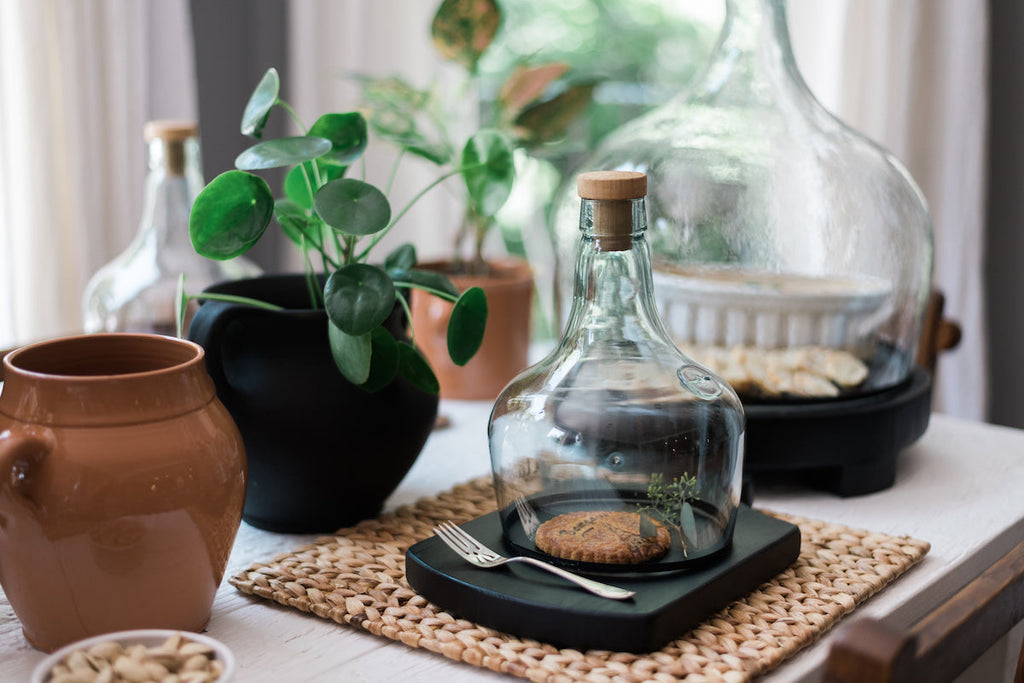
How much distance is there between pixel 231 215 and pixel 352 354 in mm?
109

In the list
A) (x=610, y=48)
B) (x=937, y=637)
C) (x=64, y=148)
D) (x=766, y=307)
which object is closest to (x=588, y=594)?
(x=937, y=637)

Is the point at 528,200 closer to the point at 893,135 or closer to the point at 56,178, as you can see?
the point at 893,135

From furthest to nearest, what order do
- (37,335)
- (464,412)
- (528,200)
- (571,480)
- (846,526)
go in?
(528,200) < (37,335) < (464,412) < (846,526) < (571,480)

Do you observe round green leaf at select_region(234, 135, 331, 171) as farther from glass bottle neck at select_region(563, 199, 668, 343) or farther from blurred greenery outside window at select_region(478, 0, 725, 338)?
blurred greenery outside window at select_region(478, 0, 725, 338)

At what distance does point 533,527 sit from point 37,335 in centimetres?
80

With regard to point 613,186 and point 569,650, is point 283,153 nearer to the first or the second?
point 613,186

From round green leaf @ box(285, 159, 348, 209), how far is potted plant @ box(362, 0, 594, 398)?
24 centimetres

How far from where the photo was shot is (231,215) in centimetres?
61

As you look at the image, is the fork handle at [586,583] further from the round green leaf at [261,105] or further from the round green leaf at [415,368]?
the round green leaf at [261,105]

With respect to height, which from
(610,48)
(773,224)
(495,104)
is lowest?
(773,224)

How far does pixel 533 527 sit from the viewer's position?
0.61m

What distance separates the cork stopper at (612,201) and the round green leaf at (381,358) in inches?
6.2

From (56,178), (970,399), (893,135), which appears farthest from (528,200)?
(56,178)

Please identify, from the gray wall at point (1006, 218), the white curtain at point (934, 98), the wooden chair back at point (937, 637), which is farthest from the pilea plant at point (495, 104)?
the gray wall at point (1006, 218)
